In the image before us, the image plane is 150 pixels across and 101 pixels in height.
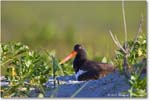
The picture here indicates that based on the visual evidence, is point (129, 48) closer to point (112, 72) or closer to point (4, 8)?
point (112, 72)

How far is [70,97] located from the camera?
762cm

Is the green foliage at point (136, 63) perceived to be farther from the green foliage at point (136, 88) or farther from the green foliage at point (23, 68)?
the green foliage at point (23, 68)

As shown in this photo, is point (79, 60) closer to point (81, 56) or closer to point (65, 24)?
point (81, 56)

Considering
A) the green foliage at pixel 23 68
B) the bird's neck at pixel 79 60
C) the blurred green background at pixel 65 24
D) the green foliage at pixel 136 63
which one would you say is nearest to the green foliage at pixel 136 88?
the green foliage at pixel 136 63

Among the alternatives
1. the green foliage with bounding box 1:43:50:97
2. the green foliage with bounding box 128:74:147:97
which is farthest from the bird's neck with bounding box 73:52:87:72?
the green foliage with bounding box 128:74:147:97

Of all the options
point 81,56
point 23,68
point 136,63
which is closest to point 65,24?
point 81,56

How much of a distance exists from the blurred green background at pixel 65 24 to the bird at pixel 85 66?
34 millimetres

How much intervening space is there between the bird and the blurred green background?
3 cm

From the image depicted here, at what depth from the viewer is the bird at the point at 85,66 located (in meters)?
7.67

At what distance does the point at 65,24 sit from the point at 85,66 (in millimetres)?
265

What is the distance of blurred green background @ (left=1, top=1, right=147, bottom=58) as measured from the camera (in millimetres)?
7691

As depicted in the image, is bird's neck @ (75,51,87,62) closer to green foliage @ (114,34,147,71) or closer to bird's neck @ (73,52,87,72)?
bird's neck @ (73,52,87,72)

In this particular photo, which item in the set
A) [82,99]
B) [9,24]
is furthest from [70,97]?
[9,24]

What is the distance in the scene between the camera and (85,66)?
25.3 ft
